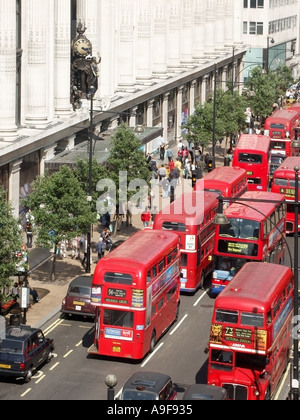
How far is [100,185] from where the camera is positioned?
5709 cm

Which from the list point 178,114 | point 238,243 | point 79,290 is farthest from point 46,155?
point 178,114

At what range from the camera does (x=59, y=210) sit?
50.2 m

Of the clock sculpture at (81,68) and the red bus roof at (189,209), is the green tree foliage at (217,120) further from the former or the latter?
the red bus roof at (189,209)

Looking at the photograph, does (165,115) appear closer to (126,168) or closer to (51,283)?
(126,168)

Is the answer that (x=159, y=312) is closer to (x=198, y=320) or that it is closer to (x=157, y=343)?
(x=157, y=343)

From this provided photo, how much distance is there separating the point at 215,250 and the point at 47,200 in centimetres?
836

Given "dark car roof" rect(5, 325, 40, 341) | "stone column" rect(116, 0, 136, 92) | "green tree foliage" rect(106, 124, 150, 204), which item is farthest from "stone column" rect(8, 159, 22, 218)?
"stone column" rect(116, 0, 136, 92)

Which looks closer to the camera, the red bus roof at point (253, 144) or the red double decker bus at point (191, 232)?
the red double decker bus at point (191, 232)

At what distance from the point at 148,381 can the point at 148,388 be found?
463 mm

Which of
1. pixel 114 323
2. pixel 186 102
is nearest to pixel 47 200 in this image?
pixel 114 323

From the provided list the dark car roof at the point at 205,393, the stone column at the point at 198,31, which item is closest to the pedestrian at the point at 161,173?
the stone column at the point at 198,31

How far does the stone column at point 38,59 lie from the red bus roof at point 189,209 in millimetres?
12355

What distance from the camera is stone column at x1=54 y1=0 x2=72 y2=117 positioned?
2598 inches

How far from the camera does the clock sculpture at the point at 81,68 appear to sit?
69.7 meters
